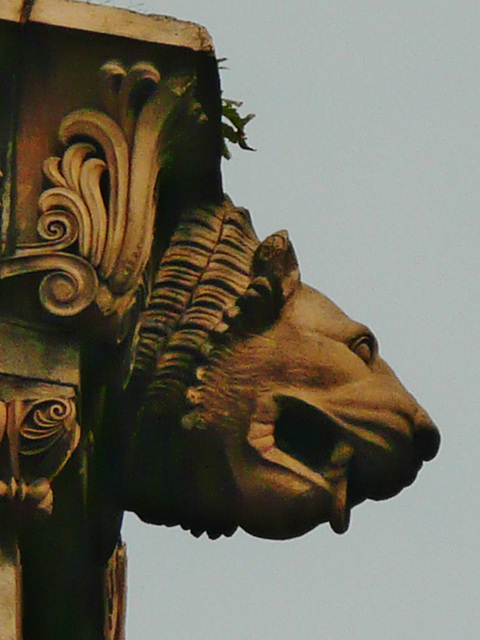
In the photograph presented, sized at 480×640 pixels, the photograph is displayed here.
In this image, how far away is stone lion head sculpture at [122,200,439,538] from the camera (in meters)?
18.0

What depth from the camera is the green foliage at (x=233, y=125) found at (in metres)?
18.6

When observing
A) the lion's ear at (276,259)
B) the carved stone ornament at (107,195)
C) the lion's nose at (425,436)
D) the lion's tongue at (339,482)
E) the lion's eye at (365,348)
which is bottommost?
the lion's tongue at (339,482)

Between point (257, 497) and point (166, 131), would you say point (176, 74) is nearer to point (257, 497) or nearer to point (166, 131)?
point (166, 131)

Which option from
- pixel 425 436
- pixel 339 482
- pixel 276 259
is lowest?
pixel 339 482

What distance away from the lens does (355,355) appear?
720 inches

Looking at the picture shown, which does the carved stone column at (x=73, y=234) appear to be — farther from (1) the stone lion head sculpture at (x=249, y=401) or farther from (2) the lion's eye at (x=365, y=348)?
(2) the lion's eye at (x=365, y=348)

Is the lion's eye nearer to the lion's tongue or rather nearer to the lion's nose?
the lion's nose

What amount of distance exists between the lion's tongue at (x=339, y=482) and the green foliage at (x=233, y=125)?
1.17 m

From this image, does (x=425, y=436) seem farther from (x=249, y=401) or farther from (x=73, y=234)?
(x=73, y=234)

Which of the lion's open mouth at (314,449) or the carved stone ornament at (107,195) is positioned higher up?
the carved stone ornament at (107,195)

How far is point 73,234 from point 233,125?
5.00 ft

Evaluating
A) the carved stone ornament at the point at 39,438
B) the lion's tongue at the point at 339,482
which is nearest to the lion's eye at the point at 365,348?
the lion's tongue at the point at 339,482

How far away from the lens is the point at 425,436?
18.4 meters

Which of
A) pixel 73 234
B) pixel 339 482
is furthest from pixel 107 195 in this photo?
pixel 339 482
